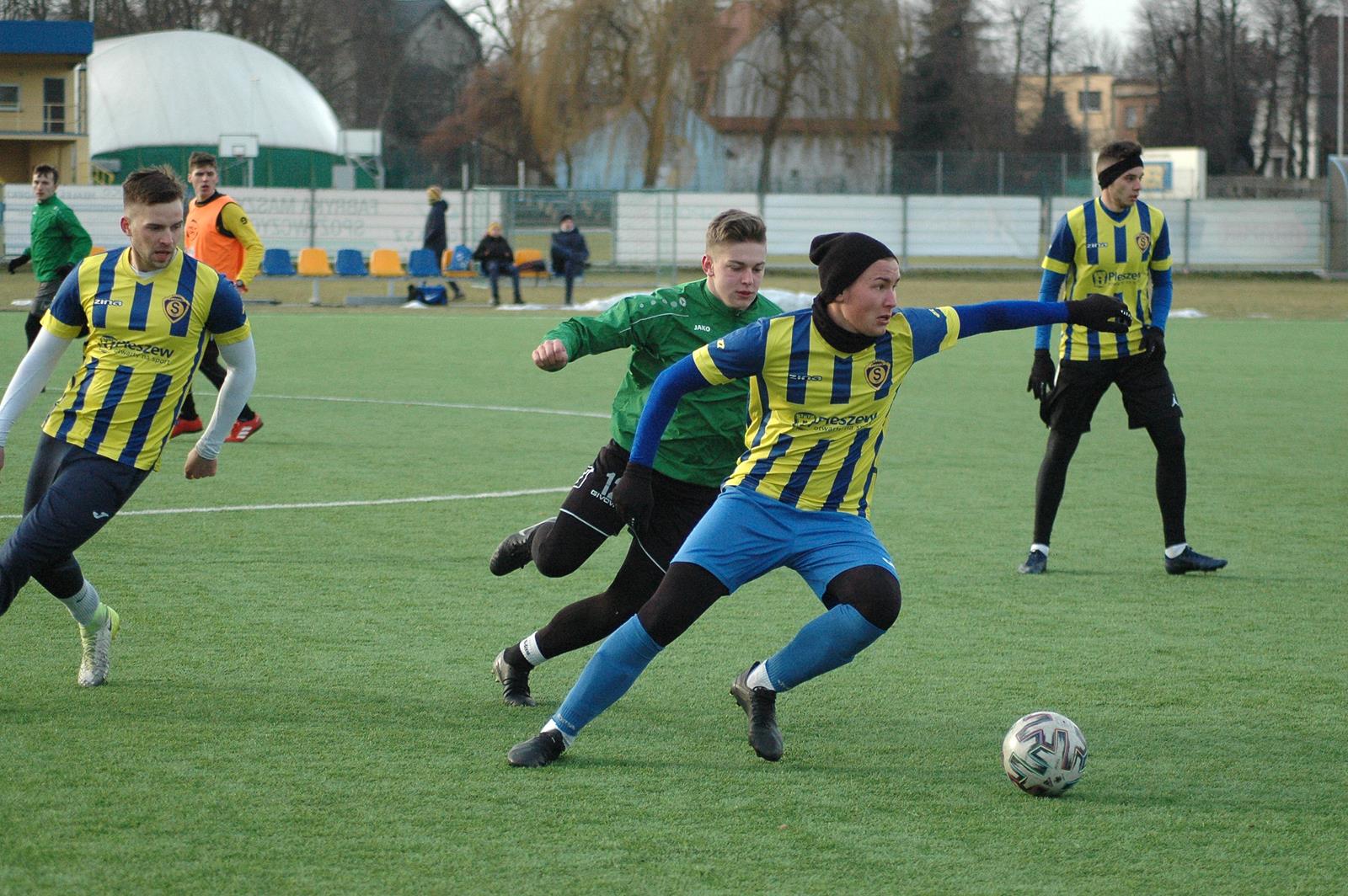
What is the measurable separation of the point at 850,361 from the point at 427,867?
1.87 metres

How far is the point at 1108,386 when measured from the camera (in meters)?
7.67

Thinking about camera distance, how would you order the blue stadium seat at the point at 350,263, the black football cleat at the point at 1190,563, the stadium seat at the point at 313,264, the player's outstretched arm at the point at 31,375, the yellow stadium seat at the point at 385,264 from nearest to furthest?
1. the player's outstretched arm at the point at 31,375
2. the black football cleat at the point at 1190,563
3. the stadium seat at the point at 313,264
4. the yellow stadium seat at the point at 385,264
5. the blue stadium seat at the point at 350,263

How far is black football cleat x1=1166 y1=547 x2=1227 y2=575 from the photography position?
301 inches

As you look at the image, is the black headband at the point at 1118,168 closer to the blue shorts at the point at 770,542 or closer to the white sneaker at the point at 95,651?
the blue shorts at the point at 770,542

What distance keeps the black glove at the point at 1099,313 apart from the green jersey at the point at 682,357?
95cm

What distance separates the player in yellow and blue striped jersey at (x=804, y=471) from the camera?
4.53 metres

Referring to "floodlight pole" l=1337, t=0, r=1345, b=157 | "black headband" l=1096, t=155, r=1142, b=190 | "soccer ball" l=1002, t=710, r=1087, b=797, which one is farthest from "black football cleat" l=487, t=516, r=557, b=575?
"floodlight pole" l=1337, t=0, r=1345, b=157

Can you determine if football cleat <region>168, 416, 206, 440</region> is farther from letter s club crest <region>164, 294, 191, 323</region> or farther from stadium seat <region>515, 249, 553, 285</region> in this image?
stadium seat <region>515, 249, 553, 285</region>

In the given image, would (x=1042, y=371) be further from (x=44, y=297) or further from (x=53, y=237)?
(x=53, y=237)

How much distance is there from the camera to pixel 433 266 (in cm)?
2938

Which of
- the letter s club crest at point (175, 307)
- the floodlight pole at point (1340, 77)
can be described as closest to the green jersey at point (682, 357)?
the letter s club crest at point (175, 307)

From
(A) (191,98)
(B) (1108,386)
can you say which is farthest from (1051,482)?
(A) (191,98)

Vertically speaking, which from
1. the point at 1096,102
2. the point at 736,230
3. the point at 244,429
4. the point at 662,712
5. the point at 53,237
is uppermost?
the point at 1096,102

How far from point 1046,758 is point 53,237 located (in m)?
11.3
